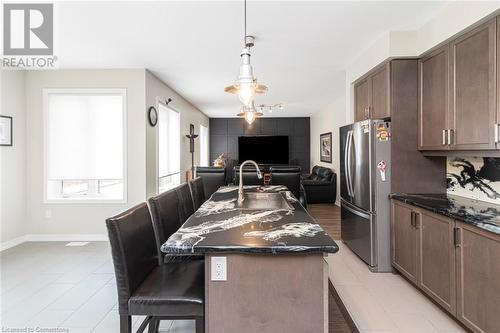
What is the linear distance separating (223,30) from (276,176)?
2.56m

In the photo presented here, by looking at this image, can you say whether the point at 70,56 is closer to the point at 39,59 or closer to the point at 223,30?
the point at 39,59

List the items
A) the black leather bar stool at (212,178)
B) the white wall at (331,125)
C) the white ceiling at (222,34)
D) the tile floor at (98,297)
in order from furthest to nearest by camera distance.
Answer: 1. the white wall at (331,125)
2. the black leather bar stool at (212,178)
3. the white ceiling at (222,34)
4. the tile floor at (98,297)

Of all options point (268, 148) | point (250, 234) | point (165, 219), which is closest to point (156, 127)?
point (165, 219)

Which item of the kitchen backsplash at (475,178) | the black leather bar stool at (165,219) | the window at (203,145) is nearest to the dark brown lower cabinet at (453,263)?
the kitchen backsplash at (475,178)

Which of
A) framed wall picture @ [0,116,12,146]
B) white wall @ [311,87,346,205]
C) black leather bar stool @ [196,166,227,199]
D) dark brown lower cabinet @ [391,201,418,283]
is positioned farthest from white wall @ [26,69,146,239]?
white wall @ [311,87,346,205]

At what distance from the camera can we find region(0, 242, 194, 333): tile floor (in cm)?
225

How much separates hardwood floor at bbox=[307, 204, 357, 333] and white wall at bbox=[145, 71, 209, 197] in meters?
3.07

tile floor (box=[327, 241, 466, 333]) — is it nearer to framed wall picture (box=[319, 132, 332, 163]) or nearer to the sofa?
the sofa

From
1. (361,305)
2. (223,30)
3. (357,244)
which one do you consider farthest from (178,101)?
(361,305)

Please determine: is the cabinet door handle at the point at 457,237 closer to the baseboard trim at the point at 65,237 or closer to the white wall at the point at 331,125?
the baseboard trim at the point at 65,237

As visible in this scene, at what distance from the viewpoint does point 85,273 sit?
3.21 meters

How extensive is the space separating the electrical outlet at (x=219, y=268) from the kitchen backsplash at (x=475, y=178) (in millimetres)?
2448

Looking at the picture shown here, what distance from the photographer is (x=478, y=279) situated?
6.08ft

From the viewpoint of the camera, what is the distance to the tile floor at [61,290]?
225 centimetres
